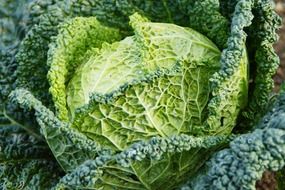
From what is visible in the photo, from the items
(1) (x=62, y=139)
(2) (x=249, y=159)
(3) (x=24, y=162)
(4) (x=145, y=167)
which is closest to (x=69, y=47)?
(1) (x=62, y=139)

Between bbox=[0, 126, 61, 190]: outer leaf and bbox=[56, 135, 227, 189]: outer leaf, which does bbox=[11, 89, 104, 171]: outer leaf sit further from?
bbox=[0, 126, 61, 190]: outer leaf

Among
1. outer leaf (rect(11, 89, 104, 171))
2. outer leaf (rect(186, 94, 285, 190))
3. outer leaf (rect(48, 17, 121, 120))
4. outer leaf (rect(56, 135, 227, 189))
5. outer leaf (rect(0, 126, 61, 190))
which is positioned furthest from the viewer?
outer leaf (rect(0, 126, 61, 190))

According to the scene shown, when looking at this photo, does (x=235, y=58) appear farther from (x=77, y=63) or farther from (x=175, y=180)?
(x=77, y=63)

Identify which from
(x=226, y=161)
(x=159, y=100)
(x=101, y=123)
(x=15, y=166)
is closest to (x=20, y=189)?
(x=15, y=166)

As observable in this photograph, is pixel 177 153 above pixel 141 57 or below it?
below

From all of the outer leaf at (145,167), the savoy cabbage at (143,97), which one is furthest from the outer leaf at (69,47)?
the outer leaf at (145,167)

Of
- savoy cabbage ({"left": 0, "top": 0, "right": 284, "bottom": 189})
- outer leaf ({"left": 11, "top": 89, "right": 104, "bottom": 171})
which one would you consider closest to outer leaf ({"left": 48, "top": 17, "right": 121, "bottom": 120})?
savoy cabbage ({"left": 0, "top": 0, "right": 284, "bottom": 189})

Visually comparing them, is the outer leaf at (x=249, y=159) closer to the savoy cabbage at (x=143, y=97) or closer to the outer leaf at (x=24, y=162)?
the savoy cabbage at (x=143, y=97)

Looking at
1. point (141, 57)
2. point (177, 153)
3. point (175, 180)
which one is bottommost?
point (175, 180)
